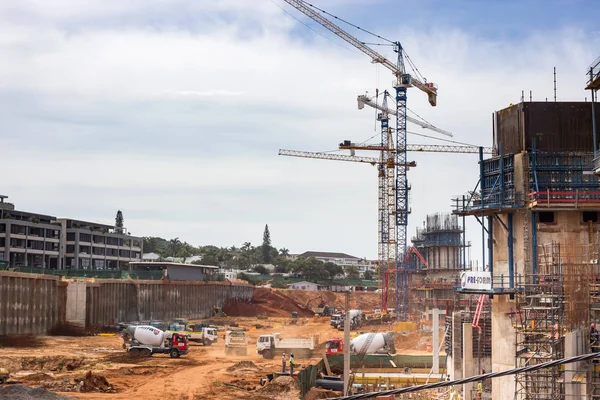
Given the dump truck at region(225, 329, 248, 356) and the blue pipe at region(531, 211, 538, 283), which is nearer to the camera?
the blue pipe at region(531, 211, 538, 283)

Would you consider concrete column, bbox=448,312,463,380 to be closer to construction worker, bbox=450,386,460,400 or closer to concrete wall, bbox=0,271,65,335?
construction worker, bbox=450,386,460,400

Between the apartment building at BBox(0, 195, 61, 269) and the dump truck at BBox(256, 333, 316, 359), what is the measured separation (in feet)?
203

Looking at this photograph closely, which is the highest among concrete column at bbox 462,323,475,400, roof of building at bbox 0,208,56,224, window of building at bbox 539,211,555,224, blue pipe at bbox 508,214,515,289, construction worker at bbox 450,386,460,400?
roof of building at bbox 0,208,56,224

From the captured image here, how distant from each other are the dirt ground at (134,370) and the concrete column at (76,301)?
10.7 feet

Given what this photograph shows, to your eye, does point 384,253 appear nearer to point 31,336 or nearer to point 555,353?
point 31,336

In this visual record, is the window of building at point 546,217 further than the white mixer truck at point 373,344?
No

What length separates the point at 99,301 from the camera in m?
84.4

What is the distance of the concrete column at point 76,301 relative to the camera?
79.9m

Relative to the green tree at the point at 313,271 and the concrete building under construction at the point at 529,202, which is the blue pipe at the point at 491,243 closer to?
the concrete building under construction at the point at 529,202

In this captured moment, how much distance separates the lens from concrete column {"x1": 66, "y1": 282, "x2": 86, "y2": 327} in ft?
262

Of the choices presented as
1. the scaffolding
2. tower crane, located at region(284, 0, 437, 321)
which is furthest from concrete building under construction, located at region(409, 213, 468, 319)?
the scaffolding

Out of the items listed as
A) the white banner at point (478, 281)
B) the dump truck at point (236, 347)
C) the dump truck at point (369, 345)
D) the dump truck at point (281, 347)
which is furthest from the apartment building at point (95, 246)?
the white banner at point (478, 281)

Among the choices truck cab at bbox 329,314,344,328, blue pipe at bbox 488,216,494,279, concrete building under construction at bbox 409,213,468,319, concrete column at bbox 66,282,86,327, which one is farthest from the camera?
concrete building under construction at bbox 409,213,468,319

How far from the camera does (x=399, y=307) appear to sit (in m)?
116
